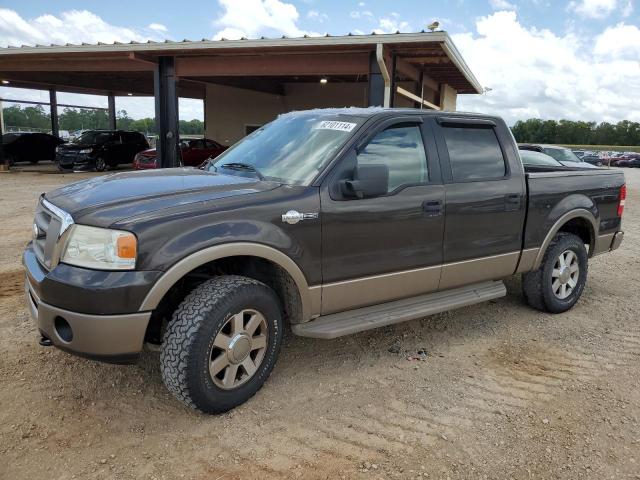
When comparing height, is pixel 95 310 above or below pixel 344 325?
above

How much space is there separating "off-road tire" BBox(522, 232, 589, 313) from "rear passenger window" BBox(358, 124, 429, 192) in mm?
1778

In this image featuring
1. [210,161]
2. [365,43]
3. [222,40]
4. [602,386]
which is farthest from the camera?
[222,40]

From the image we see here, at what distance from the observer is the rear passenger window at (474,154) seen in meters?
4.14

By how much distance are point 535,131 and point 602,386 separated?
375ft

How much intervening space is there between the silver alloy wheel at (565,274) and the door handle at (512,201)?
91cm

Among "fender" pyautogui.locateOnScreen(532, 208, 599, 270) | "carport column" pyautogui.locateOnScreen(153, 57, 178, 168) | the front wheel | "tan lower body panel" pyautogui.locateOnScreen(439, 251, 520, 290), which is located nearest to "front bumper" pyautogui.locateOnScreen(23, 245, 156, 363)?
"tan lower body panel" pyautogui.locateOnScreen(439, 251, 520, 290)

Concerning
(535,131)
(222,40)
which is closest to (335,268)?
(222,40)

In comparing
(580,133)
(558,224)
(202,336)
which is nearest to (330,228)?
(202,336)

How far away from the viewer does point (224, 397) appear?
311 centimetres

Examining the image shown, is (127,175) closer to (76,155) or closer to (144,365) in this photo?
(144,365)

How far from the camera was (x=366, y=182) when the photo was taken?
3326 mm

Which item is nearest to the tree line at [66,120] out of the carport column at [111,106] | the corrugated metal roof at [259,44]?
the carport column at [111,106]

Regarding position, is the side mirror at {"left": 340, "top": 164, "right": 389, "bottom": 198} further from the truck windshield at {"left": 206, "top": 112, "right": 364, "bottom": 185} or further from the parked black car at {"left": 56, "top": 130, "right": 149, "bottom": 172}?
the parked black car at {"left": 56, "top": 130, "right": 149, "bottom": 172}

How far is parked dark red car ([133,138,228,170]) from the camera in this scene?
55.8 ft
